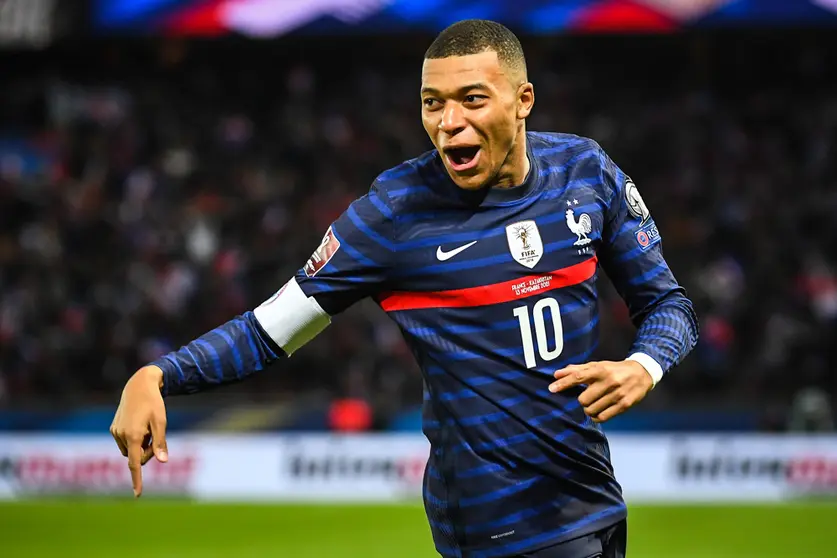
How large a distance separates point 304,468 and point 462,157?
10.8m

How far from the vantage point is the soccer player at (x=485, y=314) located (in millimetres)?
3652

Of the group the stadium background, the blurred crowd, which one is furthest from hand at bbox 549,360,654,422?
the blurred crowd

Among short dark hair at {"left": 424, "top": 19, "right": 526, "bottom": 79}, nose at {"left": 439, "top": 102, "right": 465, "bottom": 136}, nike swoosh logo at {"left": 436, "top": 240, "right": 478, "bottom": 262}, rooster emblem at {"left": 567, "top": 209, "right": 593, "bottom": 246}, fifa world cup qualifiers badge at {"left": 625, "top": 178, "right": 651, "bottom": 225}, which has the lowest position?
nike swoosh logo at {"left": 436, "top": 240, "right": 478, "bottom": 262}

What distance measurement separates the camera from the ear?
3.78 meters

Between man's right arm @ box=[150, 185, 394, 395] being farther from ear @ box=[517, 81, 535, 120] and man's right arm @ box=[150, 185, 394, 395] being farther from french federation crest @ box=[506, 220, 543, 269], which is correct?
ear @ box=[517, 81, 535, 120]

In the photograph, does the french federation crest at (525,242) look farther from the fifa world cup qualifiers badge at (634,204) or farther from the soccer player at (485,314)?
the fifa world cup qualifiers badge at (634,204)

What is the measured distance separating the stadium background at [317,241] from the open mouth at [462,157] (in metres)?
7.27

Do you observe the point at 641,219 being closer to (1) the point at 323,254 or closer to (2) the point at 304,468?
(1) the point at 323,254

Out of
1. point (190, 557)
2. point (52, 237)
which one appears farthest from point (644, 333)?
point (52, 237)

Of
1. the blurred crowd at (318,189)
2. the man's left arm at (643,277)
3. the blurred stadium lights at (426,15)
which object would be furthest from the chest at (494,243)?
the blurred stadium lights at (426,15)

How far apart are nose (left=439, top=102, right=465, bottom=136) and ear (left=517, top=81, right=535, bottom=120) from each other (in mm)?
234

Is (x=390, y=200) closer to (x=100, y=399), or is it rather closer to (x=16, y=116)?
(x=100, y=399)

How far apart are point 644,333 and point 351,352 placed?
11753 mm

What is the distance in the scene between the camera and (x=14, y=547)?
10.9 meters
